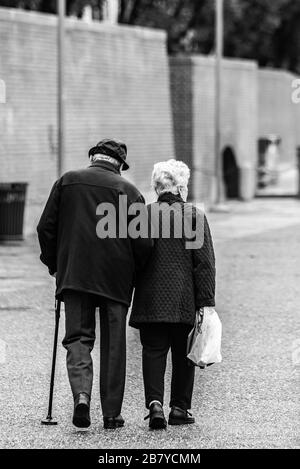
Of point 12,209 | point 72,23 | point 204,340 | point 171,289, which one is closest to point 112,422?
point 204,340

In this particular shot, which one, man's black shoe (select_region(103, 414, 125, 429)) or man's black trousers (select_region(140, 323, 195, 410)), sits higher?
man's black trousers (select_region(140, 323, 195, 410))

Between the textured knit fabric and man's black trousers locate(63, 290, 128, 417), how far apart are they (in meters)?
0.13

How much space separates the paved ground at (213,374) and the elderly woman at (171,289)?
0.31 m

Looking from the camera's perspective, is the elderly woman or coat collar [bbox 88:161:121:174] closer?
the elderly woman

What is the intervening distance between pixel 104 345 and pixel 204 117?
23.3 meters

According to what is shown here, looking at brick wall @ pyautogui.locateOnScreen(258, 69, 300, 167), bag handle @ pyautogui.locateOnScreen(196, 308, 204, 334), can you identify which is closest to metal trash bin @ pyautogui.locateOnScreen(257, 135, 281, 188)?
brick wall @ pyautogui.locateOnScreen(258, 69, 300, 167)

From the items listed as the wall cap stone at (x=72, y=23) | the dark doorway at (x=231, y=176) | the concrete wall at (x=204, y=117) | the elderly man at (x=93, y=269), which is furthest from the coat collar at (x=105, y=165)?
the dark doorway at (x=231, y=176)

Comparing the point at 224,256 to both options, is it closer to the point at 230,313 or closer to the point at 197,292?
the point at 230,313

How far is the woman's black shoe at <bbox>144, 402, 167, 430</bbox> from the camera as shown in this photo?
24.7 ft

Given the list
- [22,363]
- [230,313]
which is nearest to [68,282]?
[22,363]

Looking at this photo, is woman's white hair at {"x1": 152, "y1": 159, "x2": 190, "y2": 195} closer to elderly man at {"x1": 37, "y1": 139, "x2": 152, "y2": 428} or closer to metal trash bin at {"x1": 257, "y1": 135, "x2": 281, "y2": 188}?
elderly man at {"x1": 37, "y1": 139, "x2": 152, "y2": 428}

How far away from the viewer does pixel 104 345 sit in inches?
301

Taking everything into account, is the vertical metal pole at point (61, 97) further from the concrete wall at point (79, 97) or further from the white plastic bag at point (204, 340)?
the white plastic bag at point (204, 340)

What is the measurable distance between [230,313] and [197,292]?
5.03 meters
